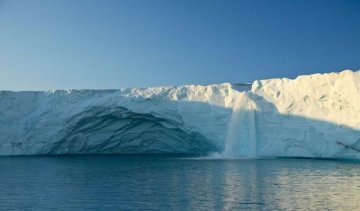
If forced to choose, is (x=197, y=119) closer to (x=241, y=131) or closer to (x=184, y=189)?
(x=241, y=131)

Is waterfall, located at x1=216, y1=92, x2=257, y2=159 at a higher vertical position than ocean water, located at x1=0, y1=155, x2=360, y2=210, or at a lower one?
higher

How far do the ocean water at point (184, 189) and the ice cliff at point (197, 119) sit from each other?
363 inches

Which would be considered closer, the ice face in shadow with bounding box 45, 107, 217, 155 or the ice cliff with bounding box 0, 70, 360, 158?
the ice cliff with bounding box 0, 70, 360, 158

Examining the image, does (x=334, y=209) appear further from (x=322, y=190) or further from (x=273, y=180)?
(x=273, y=180)

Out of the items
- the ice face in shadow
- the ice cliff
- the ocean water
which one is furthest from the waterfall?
the ocean water

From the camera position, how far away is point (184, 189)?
16484mm

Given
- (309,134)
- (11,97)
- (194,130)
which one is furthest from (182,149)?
(11,97)

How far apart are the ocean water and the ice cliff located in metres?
9.21

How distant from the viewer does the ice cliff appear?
31953 mm

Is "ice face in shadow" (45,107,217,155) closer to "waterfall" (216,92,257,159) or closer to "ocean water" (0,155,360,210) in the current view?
"waterfall" (216,92,257,159)

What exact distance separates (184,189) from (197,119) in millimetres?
20611

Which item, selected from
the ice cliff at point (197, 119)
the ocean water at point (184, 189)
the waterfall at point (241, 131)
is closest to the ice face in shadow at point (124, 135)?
the ice cliff at point (197, 119)

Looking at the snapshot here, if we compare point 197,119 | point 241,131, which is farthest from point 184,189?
point 197,119

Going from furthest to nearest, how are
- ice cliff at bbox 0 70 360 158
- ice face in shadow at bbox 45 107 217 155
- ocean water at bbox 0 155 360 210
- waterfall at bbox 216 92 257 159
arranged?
ice face in shadow at bbox 45 107 217 155 → waterfall at bbox 216 92 257 159 → ice cliff at bbox 0 70 360 158 → ocean water at bbox 0 155 360 210
